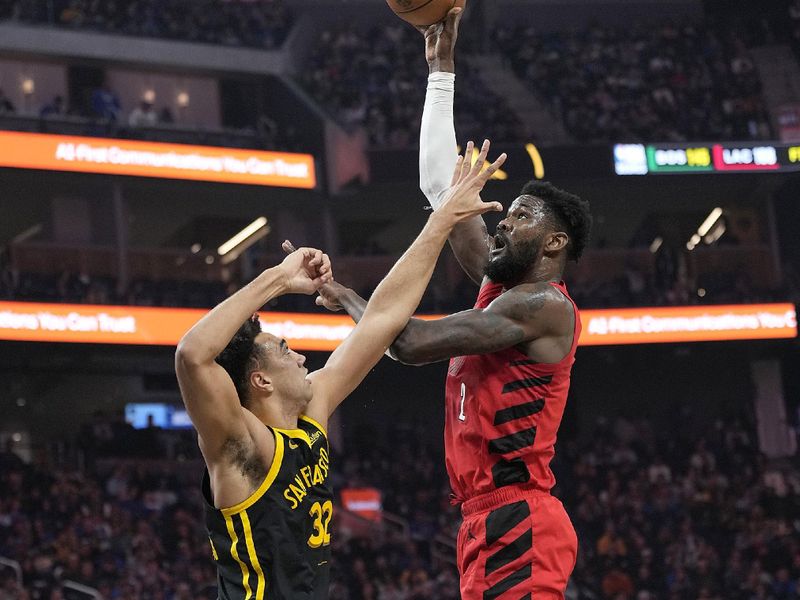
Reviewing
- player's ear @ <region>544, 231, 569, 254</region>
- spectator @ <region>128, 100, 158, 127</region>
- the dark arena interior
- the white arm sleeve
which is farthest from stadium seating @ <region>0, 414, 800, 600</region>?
player's ear @ <region>544, 231, 569, 254</region>

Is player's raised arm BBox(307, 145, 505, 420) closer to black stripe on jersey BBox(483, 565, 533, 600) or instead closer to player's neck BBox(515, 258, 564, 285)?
player's neck BBox(515, 258, 564, 285)

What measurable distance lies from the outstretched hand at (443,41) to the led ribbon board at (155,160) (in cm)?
1695

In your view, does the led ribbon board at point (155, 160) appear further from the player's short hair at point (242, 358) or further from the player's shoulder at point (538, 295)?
the player's shoulder at point (538, 295)

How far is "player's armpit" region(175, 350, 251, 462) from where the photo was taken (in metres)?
3.85

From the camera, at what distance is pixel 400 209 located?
1121 inches

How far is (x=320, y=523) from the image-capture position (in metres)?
4.31

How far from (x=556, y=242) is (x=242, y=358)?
4.25ft

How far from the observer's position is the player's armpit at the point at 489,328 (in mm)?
4414

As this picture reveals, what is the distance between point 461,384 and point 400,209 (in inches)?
940

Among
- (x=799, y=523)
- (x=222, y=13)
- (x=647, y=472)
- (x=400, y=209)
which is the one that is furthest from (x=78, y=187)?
(x=799, y=523)

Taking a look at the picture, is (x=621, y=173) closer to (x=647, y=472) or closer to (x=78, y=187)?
(x=647, y=472)

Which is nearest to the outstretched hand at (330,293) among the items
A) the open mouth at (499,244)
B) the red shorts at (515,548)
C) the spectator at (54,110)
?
the open mouth at (499,244)

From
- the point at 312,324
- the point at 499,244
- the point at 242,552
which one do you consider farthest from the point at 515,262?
the point at 312,324

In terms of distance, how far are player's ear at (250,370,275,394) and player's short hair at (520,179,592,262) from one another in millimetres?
1249
